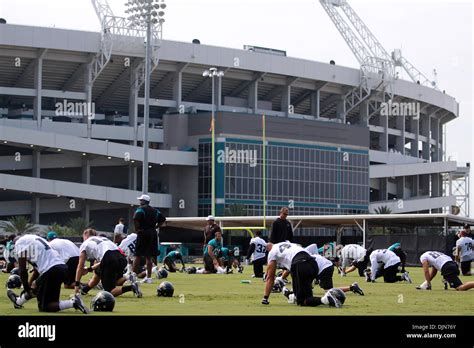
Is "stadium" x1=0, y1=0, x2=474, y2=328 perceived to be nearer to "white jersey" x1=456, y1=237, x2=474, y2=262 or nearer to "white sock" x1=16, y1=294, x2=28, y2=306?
"white jersey" x1=456, y1=237, x2=474, y2=262

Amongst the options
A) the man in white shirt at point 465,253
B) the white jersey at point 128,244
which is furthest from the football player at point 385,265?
the man in white shirt at point 465,253

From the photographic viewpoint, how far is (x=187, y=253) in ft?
253

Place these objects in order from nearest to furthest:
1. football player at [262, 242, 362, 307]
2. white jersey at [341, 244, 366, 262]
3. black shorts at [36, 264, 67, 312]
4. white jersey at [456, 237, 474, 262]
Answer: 1. black shorts at [36, 264, 67, 312]
2. football player at [262, 242, 362, 307]
3. white jersey at [341, 244, 366, 262]
4. white jersey at [456, 237, 474, 262]

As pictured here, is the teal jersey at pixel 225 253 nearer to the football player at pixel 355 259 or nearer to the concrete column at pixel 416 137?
the football player at pixel 355 259

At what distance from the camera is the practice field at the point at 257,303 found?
18984mm

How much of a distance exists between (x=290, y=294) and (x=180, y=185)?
8465 cm

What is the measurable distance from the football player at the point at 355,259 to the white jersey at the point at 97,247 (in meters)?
16.3

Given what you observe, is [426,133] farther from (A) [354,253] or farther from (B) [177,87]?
(A) [354,253]

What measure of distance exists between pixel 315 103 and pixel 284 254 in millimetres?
94364

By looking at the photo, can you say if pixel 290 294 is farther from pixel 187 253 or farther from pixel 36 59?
pixel 36 59

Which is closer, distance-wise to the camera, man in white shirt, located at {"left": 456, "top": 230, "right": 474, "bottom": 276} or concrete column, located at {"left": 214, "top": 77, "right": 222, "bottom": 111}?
man in white shirt, located at {"left": 456, "top": 230, "right": 474, "bottom": 276}

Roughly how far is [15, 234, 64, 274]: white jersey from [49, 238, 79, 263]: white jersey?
4888 mm

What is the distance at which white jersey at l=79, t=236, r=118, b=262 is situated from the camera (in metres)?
21.8

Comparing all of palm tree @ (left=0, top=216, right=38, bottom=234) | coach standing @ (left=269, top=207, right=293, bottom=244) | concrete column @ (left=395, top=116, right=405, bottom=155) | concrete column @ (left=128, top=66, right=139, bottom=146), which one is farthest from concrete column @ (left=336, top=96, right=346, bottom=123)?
coach standing @ (left=269, top=207, right=293, bottom=244)
